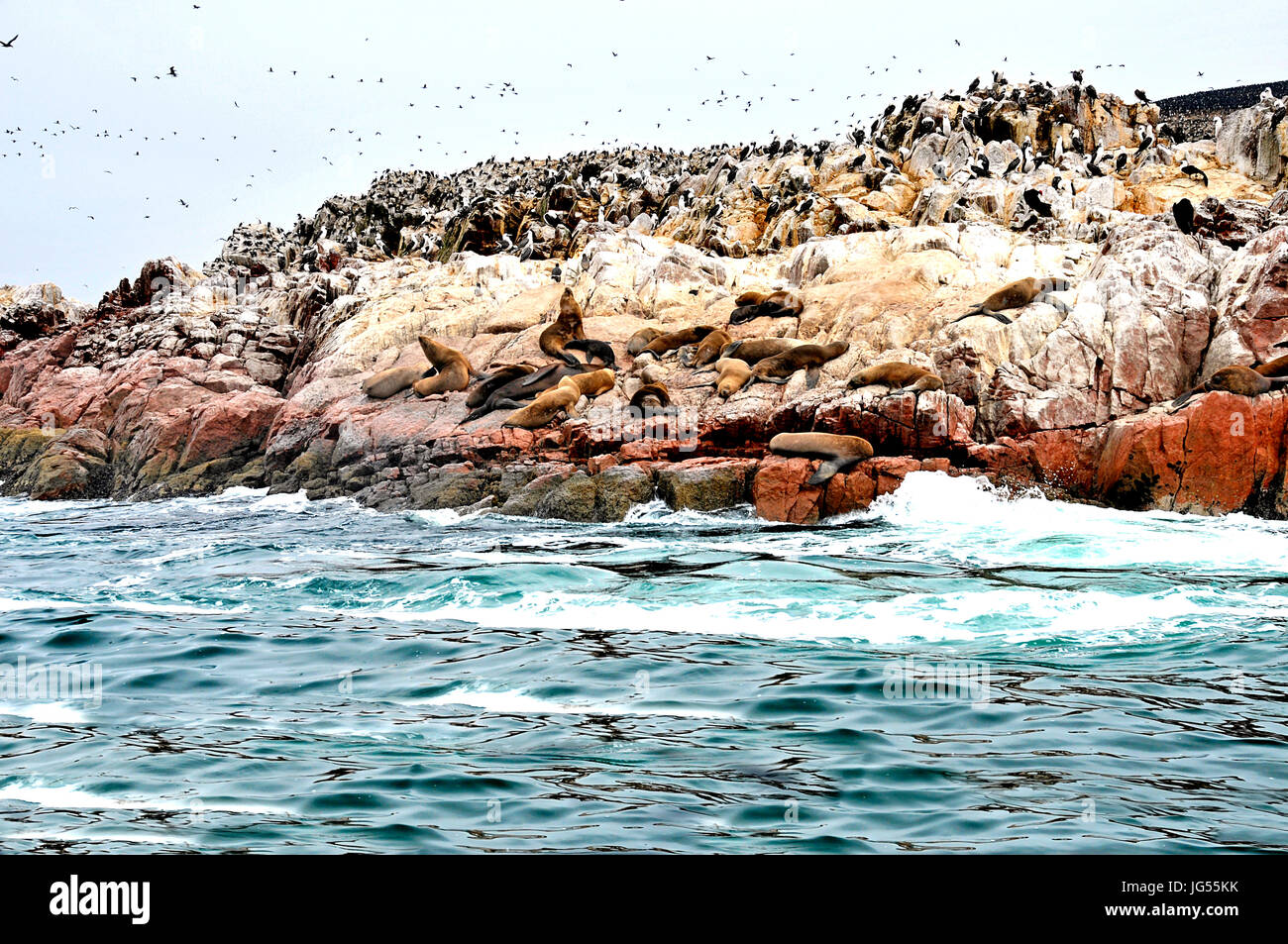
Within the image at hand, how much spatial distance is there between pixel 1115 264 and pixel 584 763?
58.7 feet

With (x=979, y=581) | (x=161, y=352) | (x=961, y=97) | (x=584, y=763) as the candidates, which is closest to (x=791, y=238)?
(x=961, y=97)

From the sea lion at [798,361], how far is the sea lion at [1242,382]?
5776 millimetres

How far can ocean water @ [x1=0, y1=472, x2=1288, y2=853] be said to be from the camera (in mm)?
4934

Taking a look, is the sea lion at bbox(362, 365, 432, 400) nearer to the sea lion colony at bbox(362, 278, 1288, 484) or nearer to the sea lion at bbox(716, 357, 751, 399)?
the sea lion colony at bbox(362, 278, 1288, 484)

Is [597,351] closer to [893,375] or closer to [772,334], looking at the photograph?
[772,334]

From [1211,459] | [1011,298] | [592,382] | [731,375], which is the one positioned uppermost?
[1011,298]

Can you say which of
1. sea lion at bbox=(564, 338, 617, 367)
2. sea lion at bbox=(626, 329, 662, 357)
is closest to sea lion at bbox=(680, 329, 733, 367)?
sea lion at bbox=(626, 329, 662, 357)

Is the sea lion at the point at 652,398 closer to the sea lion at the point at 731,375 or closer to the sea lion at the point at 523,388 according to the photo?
the sea lion at the point at 731,375

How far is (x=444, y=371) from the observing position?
22.0 m

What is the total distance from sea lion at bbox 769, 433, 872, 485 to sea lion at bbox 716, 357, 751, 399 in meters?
2.49

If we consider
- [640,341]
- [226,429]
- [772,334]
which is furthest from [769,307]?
[226,429]

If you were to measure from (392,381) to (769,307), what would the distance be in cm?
776

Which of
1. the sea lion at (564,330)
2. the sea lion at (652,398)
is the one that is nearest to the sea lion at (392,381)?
the sea lion at (564,330)
